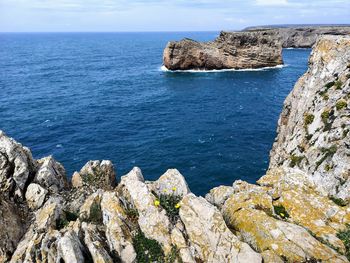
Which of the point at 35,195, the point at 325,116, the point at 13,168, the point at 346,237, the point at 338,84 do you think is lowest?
the point at 35,195

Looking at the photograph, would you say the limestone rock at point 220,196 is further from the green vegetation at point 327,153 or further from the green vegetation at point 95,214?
the green vegetation at point 95,214

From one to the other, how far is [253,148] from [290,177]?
40569 millimetres

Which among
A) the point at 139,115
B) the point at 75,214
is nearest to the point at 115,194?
the point at 75,214

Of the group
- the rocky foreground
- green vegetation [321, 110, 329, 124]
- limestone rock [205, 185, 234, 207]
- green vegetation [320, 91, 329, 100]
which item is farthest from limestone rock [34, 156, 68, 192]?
green vegetation [320, 91, 329, 100]

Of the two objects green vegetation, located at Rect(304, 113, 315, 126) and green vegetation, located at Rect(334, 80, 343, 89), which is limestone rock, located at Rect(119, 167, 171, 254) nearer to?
green vegetation, located at Rect(304, 113, 315, 126)

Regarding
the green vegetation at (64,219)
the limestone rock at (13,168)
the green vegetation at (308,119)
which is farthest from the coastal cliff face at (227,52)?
the green vegetation at (64,219)

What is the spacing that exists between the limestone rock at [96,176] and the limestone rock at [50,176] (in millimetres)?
1679

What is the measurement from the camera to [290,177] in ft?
83.4

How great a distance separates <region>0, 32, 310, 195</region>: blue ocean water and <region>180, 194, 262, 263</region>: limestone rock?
30.6 m

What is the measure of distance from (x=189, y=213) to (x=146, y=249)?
3548 millimetres

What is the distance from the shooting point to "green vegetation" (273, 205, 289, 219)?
21.3 m

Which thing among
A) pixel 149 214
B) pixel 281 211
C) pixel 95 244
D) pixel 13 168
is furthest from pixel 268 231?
pixel 13 168

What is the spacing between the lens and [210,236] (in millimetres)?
19062

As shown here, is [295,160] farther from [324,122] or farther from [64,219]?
[64,219]
